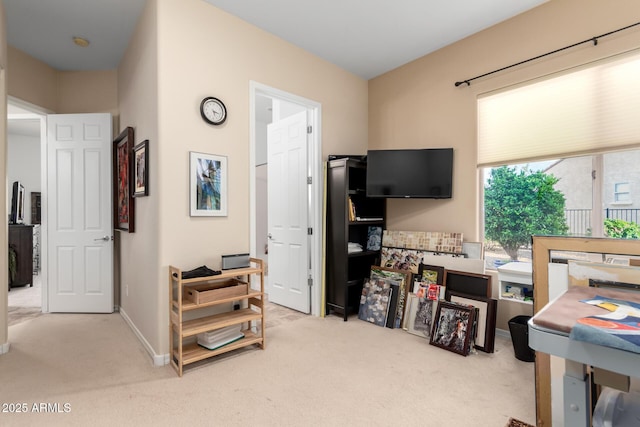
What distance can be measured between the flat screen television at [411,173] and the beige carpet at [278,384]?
1446 millimetres

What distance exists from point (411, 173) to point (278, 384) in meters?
2.35

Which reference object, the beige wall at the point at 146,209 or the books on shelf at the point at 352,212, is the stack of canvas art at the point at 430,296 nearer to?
the books on shelf at the point at 352,212

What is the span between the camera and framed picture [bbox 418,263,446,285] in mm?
3180

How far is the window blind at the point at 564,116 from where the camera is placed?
243 cm

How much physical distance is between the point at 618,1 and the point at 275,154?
133 inches

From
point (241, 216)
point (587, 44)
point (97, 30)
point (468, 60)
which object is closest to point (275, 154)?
point (241, 216)

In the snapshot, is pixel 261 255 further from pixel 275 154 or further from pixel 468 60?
pixel 468 60

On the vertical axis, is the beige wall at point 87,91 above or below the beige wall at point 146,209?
above

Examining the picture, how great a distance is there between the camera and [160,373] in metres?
2.34

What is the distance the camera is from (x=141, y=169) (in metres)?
2.80

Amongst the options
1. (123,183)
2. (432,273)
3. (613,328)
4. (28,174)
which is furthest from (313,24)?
(28,174)

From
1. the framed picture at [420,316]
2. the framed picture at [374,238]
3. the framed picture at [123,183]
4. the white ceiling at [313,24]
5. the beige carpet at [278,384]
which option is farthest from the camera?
the framed picture at [374,238]

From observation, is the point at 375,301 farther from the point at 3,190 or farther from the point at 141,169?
the point at 3,190

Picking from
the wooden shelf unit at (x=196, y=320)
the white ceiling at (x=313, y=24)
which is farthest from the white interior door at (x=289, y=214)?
the wooden shelf unit at (x=196, y=320)
